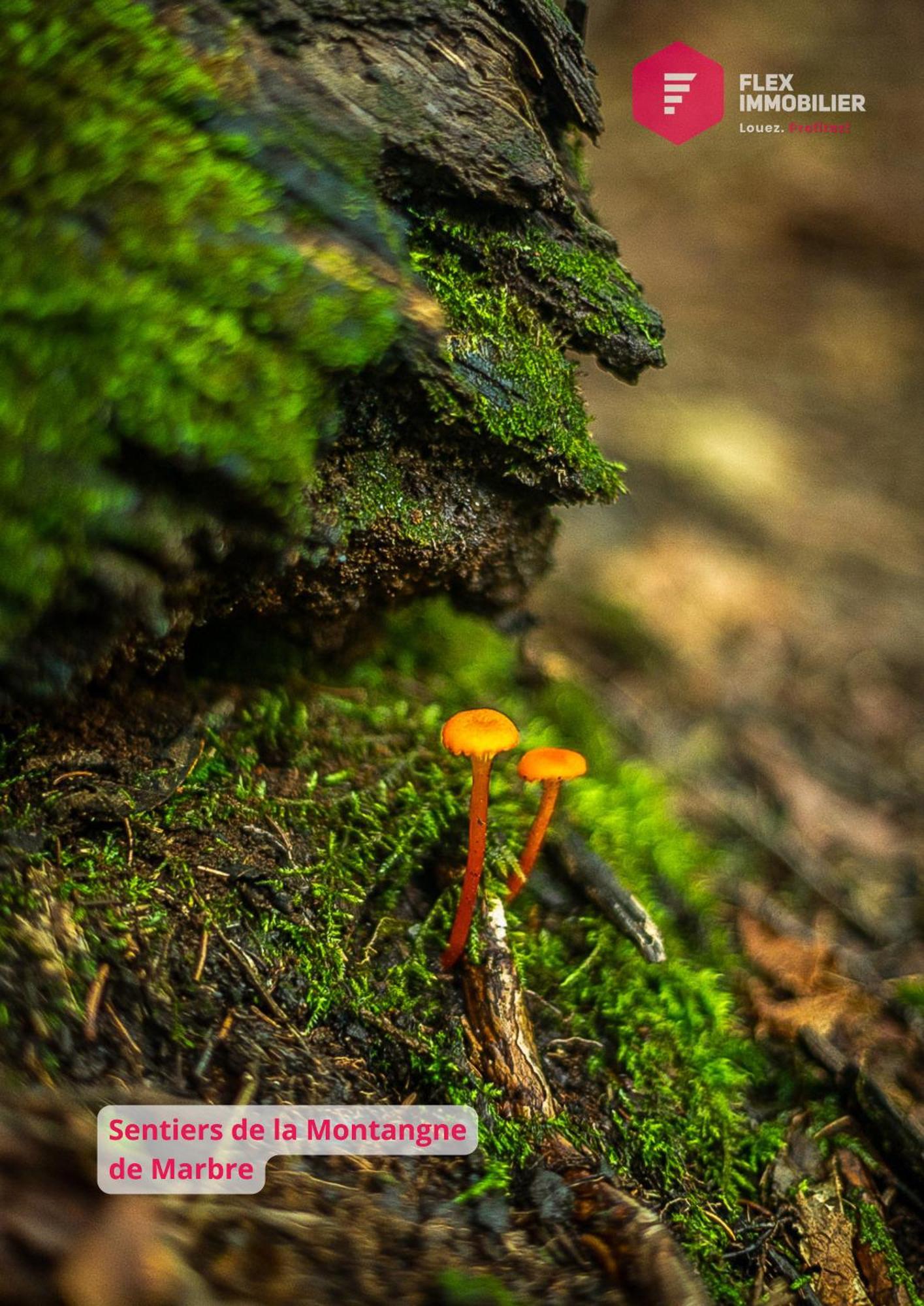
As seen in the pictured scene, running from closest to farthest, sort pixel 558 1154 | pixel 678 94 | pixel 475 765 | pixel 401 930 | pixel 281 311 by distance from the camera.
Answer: pixel 281 311, pixel 558 1154, pixel 475 765, pixel 401 930, pixel 678 94

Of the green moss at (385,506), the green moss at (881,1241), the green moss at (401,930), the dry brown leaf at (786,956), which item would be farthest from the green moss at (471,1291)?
the dry brown leaf at (786,956)

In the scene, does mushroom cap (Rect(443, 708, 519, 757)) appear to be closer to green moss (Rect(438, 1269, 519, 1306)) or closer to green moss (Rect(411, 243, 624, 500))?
green moss (Rect(411, 243, 624, 500))

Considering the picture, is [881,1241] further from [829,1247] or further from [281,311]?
[281,311]

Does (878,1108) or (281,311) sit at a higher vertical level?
(281,311)

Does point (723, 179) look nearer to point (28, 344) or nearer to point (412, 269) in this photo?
point (412, 269)

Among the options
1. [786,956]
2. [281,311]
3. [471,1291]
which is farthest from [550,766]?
[786,956]

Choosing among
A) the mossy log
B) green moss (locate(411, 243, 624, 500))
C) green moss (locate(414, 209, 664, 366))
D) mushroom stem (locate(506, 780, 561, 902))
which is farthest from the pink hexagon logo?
mushroom stem (locate(506, 780, 561, 902))
